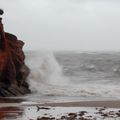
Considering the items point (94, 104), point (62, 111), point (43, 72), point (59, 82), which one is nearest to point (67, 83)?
point (59, 82)

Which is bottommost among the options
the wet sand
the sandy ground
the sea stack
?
the sandy ground

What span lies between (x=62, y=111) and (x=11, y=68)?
778 centimetres

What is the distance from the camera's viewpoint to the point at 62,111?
1917 centimetres

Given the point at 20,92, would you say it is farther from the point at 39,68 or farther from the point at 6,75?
the point at 39,68

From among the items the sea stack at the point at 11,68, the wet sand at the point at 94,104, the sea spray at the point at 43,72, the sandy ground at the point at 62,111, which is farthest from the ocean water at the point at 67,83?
the sandy ground at the point at 62,111

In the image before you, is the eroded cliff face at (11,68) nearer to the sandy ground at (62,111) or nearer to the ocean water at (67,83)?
the ocean water at (67,83)

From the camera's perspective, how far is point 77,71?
46562mm

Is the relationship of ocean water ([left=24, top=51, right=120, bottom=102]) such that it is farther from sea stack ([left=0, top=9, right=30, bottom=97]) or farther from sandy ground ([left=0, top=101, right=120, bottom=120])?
sandy ground ([left=0, top=101, right=120, bottom=120])

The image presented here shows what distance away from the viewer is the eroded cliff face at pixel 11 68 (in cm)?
2564

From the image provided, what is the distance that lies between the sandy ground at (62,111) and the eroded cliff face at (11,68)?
3665 mm

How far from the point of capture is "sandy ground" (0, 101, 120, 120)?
17219 millimetres

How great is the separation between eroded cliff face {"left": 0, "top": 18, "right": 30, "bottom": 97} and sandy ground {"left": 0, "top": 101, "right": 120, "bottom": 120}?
3665 mm

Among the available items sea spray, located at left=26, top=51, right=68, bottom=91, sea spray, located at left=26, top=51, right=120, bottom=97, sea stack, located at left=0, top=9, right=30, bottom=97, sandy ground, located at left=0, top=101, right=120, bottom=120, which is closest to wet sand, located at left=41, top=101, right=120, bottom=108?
sandy ground, located at left=0, top=101, right=120, bottom=120

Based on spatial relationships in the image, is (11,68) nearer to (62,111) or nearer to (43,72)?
(62,111)
